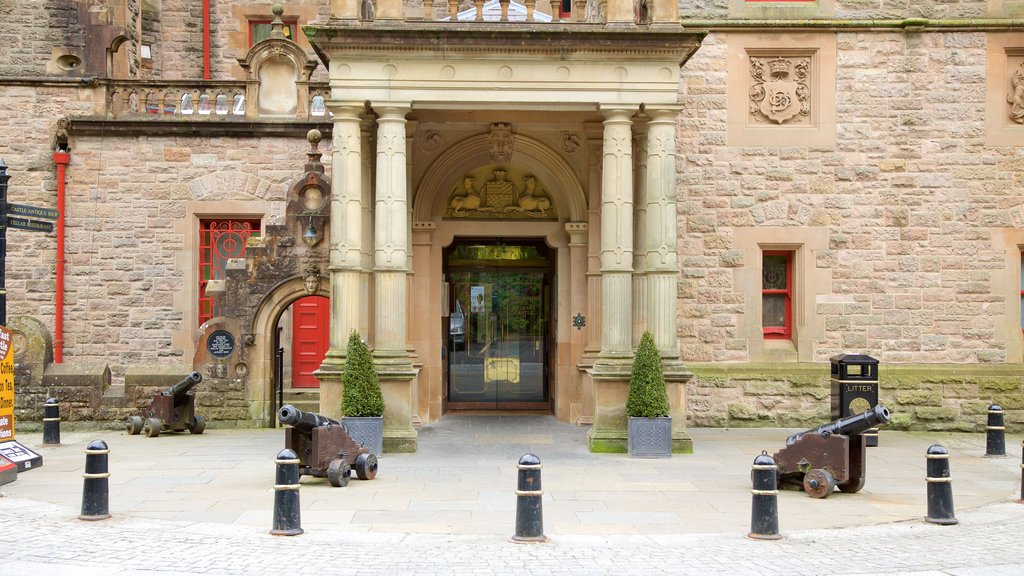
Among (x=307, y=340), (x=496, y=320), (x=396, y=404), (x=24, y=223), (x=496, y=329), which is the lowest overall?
(x=396, y=404)

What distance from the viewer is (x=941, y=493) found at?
9391 millimetres

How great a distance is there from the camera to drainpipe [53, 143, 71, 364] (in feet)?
59.6

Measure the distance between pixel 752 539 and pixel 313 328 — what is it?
14.0 m

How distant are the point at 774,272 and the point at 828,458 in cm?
693

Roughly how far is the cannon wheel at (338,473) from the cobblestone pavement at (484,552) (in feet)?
6.24

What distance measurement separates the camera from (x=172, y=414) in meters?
15.8

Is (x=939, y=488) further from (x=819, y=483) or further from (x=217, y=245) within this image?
(x=217, y=245)

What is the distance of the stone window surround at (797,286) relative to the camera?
55.1 feet

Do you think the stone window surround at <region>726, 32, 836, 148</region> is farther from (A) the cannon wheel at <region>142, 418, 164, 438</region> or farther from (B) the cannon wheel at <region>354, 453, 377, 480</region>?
(A) the cannon wheel at <region>142, 418, 164, 438</region>

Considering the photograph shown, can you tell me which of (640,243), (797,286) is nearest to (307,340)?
(640,243)

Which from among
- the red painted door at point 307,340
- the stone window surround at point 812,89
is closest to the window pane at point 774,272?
the stone window surround at point 812,89

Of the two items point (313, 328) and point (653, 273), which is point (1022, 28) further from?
point (313, 328)

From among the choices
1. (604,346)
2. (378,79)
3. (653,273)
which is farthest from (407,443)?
(378,79)

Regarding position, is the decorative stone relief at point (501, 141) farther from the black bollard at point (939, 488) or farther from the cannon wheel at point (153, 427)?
the black bollard at point (939, 488)
